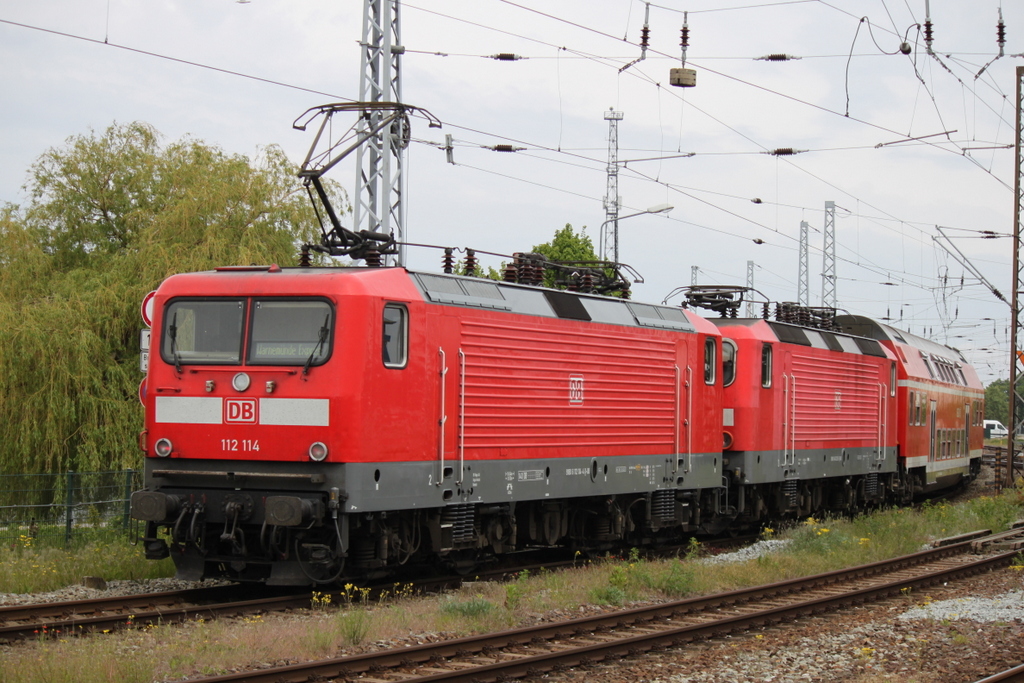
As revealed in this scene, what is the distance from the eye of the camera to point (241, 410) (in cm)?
1191

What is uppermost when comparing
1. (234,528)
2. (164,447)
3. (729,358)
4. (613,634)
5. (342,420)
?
(729,358)

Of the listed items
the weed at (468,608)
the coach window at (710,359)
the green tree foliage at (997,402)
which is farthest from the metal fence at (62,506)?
the green tree foliage at (997,402)

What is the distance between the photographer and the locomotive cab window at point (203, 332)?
1220 centimetres

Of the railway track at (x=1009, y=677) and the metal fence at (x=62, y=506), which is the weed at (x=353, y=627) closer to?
the railway track at (x=1009, y=677)

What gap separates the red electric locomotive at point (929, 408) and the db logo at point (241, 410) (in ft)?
61.6

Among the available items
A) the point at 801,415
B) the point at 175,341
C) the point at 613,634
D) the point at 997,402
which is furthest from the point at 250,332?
the point at 997,402

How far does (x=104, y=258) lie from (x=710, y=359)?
1059 cm

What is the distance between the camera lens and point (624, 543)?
18047 mm

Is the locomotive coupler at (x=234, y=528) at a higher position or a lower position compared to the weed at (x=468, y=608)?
higher

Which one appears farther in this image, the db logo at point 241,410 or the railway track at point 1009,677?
the db logo at point 241,410

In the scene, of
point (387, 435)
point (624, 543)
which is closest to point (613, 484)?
point (624, 543)

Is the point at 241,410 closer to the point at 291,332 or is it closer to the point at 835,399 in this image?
the point at 291,332

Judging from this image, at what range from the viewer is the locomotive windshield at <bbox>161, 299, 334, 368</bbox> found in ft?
39.0

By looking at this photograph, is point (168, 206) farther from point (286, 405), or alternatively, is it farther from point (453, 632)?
point (453, 632)
